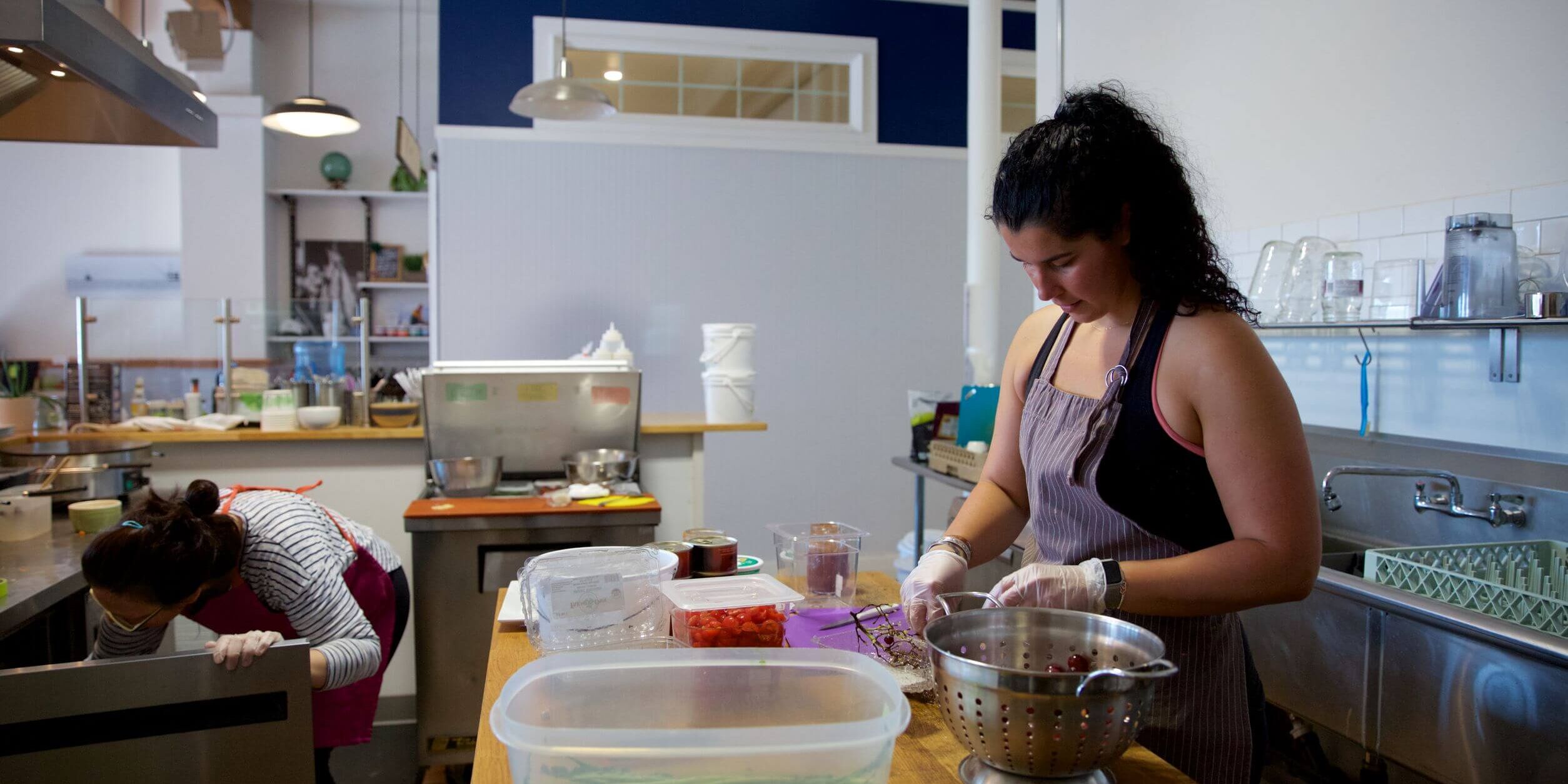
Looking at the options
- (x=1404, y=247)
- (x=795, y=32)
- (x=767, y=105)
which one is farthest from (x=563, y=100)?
(x=1404, y=247)

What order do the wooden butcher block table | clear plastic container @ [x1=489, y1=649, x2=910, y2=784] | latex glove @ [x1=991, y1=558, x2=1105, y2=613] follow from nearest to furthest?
1. clear plastic container @ [x1=489, y1=649, x2=910, y2=784]
2. the wooden butcher block table
3. latex glove @ [x1=991, y1=558, x2=1105, y2=613]

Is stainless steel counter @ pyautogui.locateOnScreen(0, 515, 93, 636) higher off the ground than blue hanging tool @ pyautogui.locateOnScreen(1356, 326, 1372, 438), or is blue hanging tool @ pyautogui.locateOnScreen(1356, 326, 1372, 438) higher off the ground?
blue hanging tool @ pyautogui.locateOnScreen(1356, 326, 1372, 438)

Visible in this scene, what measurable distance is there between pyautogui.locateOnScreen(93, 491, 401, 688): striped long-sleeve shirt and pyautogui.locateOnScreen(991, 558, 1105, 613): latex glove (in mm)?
1576

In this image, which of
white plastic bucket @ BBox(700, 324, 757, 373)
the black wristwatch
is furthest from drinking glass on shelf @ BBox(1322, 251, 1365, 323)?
white plastic bucket @ BBox(700, 324, 757, 373)

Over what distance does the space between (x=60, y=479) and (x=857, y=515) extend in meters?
4.27

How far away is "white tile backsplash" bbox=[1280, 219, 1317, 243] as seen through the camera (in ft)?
10.2

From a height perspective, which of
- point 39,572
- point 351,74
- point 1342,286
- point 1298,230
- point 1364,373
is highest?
point 351,74

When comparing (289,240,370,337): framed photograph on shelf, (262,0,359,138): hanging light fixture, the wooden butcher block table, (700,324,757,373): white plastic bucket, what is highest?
(262,0,359,138): hanging light fixture

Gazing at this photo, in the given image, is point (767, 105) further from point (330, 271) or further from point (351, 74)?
point (330, 271)

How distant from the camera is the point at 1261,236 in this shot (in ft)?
11.0

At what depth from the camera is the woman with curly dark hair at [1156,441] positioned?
1.26 meters

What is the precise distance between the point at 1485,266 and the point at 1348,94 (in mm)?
920

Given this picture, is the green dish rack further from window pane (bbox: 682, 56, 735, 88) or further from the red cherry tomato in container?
window pane (bbox: 682, 56, 735, 88)

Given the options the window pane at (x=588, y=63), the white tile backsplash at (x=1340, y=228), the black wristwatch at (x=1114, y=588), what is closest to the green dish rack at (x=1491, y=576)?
the black wristwatch at (x=1114, y=588)
